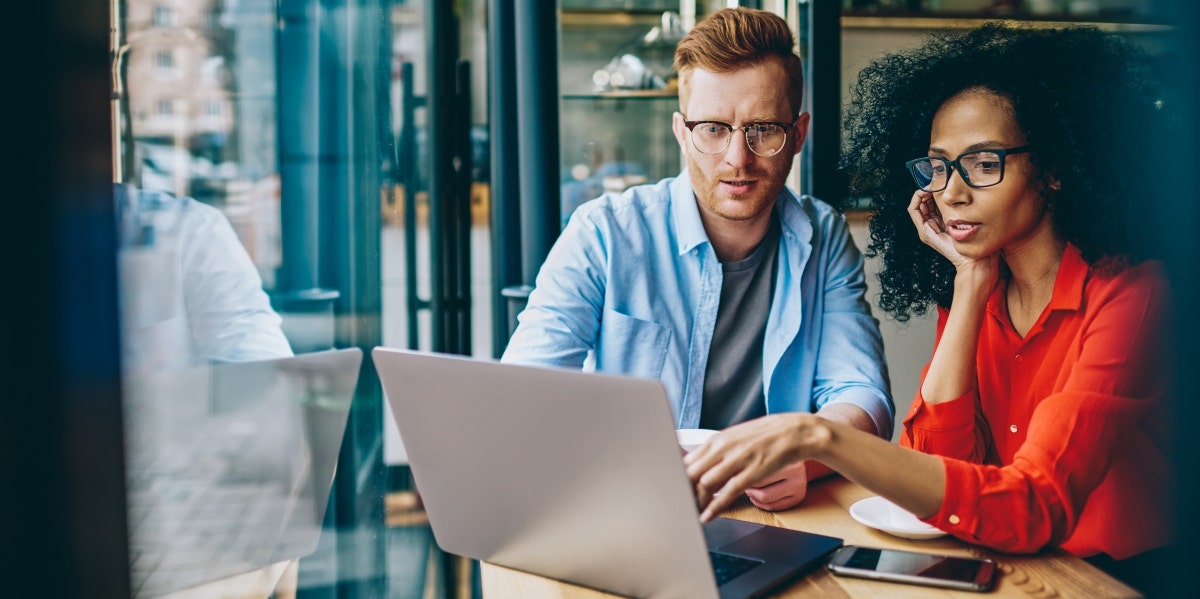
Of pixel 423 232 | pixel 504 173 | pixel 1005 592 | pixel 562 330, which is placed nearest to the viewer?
pixel 1005 592

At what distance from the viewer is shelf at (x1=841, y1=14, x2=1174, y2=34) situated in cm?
50

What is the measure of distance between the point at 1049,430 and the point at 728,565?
0.51m

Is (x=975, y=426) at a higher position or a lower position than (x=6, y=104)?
lower

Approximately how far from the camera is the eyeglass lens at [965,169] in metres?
1.50

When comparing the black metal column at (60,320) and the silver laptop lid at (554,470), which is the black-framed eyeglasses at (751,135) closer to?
the silver laptop lid at (554,470)

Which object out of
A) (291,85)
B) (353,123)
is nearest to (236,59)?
(291,85)

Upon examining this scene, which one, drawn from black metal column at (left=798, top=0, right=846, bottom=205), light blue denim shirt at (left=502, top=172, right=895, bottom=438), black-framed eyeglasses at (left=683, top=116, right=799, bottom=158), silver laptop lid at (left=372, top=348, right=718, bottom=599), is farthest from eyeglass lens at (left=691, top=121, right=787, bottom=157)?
silver laptop lid at (left=372, top=348, right=718, bottom=599)

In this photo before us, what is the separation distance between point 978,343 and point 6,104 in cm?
146

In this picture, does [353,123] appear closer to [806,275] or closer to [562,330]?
[562,330]

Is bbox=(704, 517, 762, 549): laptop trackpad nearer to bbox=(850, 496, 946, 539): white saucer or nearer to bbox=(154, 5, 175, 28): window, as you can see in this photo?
bbox=(850, 496, 946, 539): white saucer

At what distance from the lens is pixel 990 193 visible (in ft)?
4.94

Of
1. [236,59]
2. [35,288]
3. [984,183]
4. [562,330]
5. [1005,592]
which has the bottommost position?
[1005,592]

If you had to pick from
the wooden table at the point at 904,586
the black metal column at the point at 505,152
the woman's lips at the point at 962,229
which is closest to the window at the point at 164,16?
the wooden table at the point at 904,586

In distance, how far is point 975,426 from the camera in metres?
1.56
